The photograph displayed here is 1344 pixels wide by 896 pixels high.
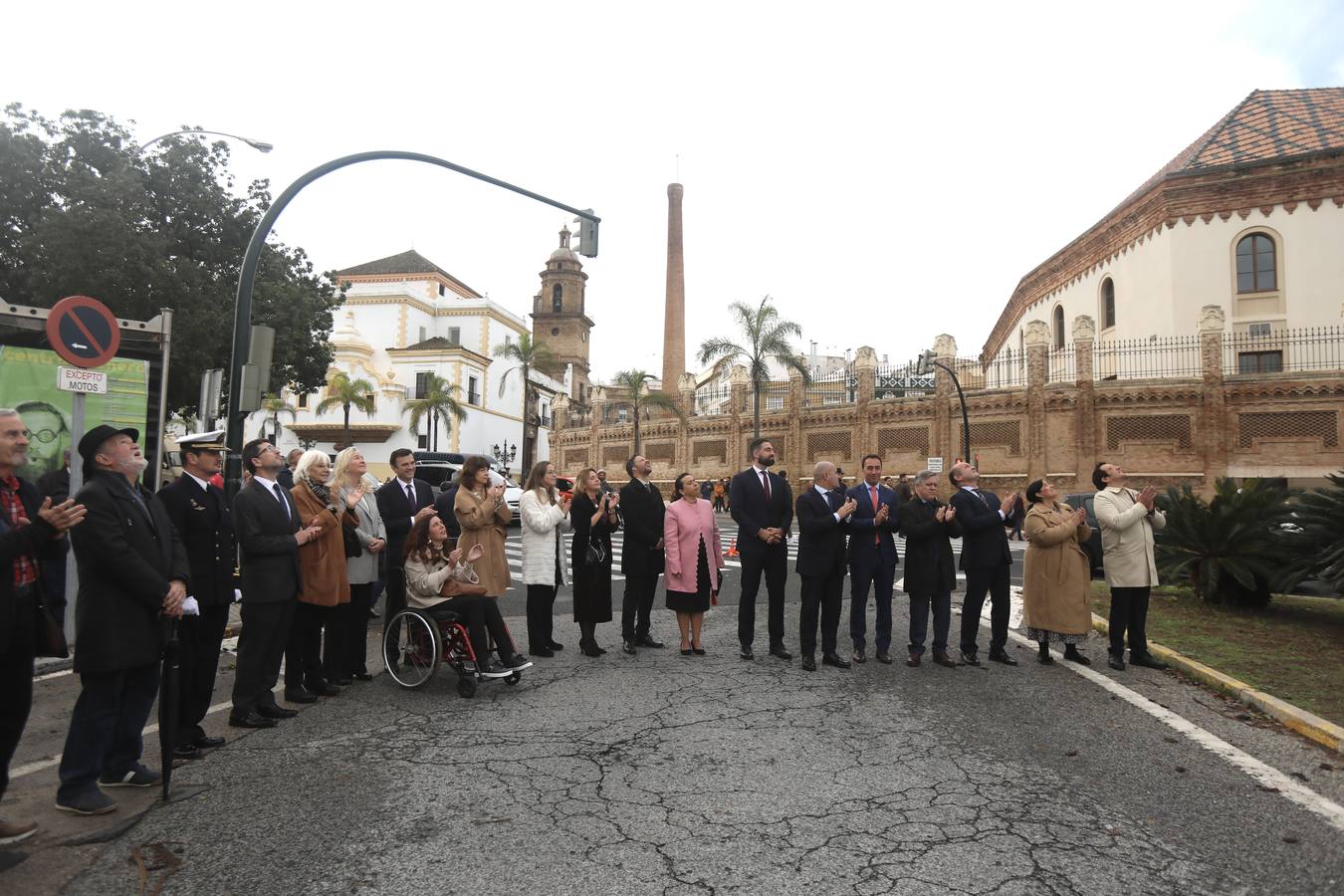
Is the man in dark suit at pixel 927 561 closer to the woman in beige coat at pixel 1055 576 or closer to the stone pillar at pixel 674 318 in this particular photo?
the woman in beige coat at pixel 1055 576

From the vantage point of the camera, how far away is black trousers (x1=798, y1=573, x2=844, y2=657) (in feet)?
26.7

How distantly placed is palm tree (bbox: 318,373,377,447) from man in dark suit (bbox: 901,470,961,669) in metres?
50.0

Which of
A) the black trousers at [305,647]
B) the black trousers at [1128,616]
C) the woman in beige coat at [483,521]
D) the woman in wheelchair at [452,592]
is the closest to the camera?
the black trousers at [305,647]

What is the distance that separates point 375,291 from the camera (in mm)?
63219

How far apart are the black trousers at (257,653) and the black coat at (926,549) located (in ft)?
18.2

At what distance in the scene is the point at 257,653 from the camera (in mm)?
6125

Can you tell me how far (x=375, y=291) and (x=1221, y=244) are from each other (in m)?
52.5

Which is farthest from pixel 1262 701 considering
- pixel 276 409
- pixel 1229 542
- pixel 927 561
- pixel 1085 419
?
pixel 276 409

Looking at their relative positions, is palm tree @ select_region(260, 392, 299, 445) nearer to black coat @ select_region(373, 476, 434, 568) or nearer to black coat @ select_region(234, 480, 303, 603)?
black coat @ select_region(373, 476, 434, 568)

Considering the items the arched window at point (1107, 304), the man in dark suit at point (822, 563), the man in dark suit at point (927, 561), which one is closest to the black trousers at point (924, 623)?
the man in dark suit at point (927, 561)

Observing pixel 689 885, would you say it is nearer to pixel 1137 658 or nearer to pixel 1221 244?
pixel 1137 658

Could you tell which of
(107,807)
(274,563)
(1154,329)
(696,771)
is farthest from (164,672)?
(1154,329)

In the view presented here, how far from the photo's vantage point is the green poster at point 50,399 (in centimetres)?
873

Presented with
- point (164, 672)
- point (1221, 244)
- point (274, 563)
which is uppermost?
point (1221, 244)
